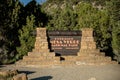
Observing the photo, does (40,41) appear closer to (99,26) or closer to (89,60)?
(89,60)

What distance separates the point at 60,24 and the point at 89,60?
9.99 meters

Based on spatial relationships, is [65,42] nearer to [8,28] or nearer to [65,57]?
[65,57]

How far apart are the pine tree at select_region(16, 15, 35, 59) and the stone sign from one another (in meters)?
5.29

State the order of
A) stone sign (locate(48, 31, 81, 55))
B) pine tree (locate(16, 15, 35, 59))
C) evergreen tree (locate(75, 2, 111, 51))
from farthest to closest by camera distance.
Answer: evergreen tree (locate(75, 2, 111, 51)) → pine tree (locate(16, 15, 35, 59)) → stone sign (locate(48, 31, 81, 55))

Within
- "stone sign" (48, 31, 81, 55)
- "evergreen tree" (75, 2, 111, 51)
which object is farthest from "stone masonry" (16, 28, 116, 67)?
"evergreen tree" (75, 2, 111, 51)

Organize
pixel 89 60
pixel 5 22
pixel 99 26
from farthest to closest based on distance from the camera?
pixel 99 26 → pixel 5 22 → pixel 89 60

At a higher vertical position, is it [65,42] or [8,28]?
[8,28]

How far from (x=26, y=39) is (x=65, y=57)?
6733mm

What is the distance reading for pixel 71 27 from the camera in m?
32.7

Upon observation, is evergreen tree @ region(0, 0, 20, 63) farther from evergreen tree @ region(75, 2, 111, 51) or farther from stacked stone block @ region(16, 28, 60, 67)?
stacked stone block @ region(16, 28, 60, 67)

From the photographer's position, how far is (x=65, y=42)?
24.4 metres

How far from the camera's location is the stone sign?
24.3 meters

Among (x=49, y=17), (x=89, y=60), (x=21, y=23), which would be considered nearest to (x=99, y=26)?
(x=49, y=17)

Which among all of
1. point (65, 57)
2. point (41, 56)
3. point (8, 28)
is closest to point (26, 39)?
point (8, 28)
